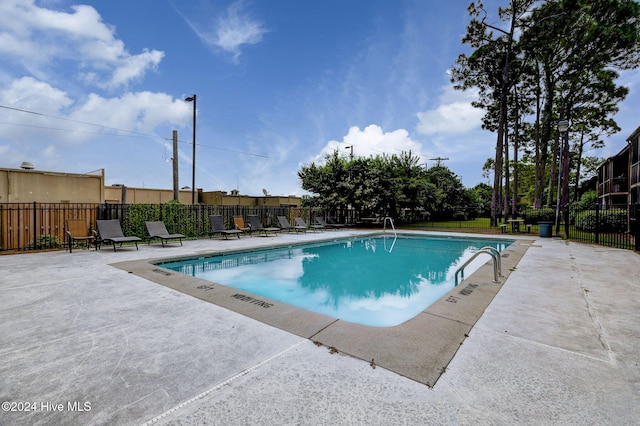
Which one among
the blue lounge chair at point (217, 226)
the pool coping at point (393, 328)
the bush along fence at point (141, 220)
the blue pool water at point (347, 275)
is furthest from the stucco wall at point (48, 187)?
the pool coping at point (393, 328)

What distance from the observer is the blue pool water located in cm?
526

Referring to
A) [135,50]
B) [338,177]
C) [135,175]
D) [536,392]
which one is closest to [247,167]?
[135,175]

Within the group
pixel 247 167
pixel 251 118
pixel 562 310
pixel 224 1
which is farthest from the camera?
pixel 247 167

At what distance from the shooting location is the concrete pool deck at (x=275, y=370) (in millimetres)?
1795

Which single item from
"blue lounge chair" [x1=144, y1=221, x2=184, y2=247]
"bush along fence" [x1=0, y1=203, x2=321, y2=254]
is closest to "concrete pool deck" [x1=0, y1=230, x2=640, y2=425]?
"blue lounge chair" [x1=144, y1=221, x2=184, y2=247]

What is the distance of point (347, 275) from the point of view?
7598 millimetres

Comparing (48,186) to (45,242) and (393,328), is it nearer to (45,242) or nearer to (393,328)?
(45,242)

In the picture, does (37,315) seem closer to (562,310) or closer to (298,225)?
(562,310)

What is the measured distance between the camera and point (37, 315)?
3447 mm

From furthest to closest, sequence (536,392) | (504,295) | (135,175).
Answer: (135,175)
(504,295)
(536,392)

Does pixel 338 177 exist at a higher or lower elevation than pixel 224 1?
lower

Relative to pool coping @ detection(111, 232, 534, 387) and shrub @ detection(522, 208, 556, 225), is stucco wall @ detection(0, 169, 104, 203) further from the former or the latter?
shrub @ detection(522, 208, 556, 225)

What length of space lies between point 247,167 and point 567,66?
24.9 metres

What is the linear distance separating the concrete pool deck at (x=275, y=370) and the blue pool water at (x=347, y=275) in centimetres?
181
